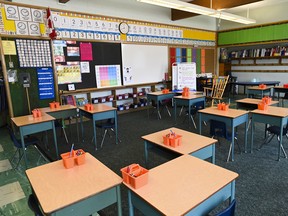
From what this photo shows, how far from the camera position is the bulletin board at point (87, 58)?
5.62 meters

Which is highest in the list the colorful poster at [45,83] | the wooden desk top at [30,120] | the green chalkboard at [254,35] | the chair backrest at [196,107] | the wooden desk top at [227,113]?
the green chalkboard at [254,35]

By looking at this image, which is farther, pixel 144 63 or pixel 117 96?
pixel 144 63

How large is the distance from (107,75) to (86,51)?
3.04 feet

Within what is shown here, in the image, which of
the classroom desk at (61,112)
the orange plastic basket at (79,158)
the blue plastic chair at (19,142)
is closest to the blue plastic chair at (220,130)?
the orange plastic basket at (79,158)

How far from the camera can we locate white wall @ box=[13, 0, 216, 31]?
17.9ft

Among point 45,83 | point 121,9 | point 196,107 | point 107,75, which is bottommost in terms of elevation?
point 196,107

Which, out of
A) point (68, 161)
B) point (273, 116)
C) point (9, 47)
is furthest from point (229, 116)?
point (9, 47)

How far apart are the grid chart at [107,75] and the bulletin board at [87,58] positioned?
3.7 inches

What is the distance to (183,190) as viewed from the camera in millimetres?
1408

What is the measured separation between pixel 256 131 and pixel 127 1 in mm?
5286

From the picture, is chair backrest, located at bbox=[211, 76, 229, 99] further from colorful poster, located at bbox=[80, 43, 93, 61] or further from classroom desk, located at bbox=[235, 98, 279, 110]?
colorful poster, located at bbox=[80, 43, 93, 61]

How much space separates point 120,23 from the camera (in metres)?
6.53

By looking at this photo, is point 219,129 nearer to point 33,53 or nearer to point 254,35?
point 33,53

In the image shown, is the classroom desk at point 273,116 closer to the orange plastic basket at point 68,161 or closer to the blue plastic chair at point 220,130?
the blue plastic chair at point 220,130
